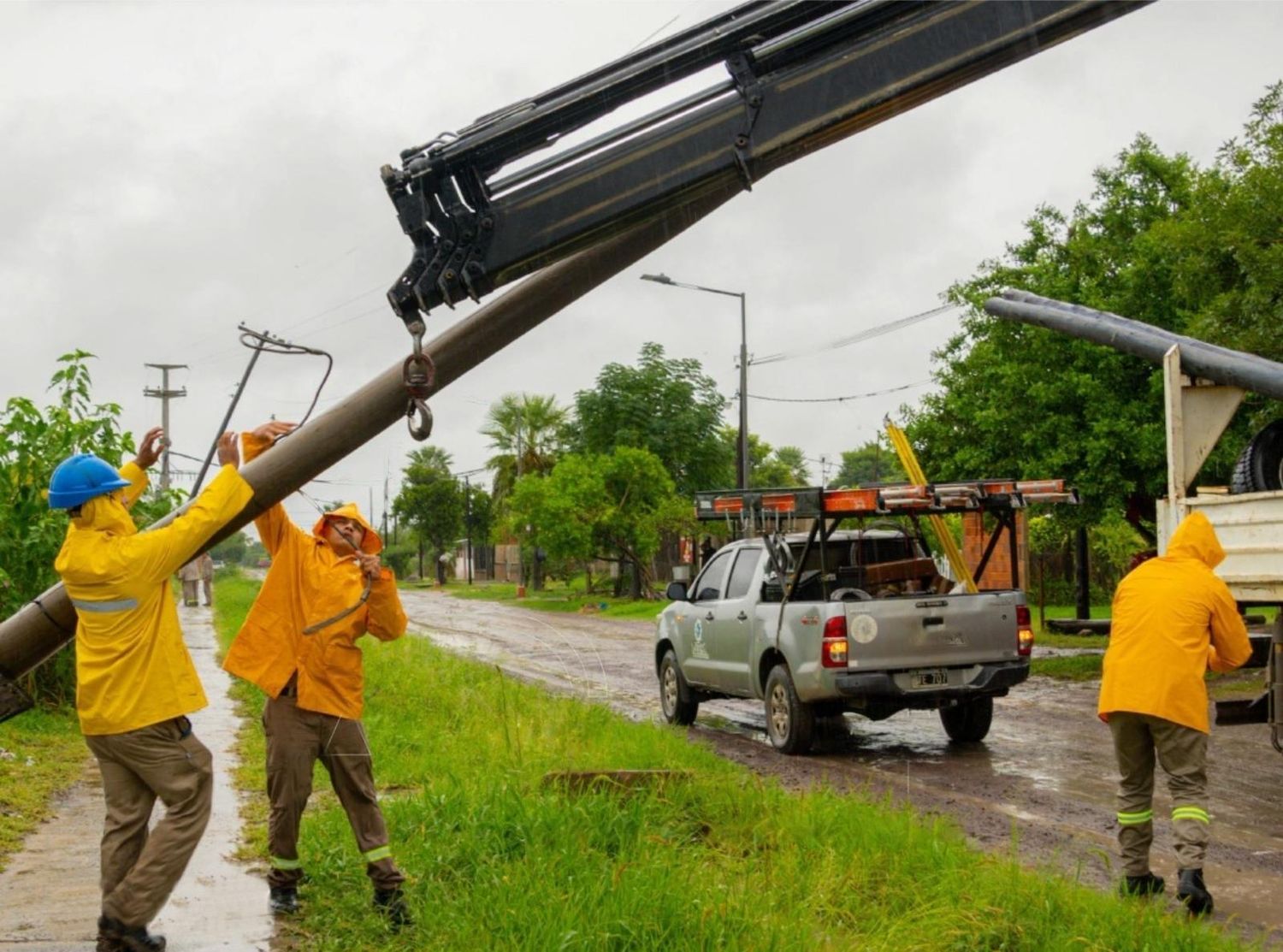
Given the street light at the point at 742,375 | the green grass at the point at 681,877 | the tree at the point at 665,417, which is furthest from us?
the tree at the point at 665,417

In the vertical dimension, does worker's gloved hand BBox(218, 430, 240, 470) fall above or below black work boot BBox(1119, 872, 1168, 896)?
above

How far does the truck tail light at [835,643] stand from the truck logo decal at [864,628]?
2.8 inches

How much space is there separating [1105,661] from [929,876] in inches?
61.4

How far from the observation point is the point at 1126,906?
550 cm

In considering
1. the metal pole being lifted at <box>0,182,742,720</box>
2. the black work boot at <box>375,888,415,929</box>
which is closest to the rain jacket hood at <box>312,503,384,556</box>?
the metal pole being lifted at <box>0,182,742,720</box>

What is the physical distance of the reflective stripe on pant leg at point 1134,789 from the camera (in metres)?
6.34

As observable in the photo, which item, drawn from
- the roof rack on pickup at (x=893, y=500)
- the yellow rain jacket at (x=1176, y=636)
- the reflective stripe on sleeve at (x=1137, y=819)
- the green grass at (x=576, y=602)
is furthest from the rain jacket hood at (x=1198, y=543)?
the green grass at (x=576, y=602)

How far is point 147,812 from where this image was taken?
17.6ft

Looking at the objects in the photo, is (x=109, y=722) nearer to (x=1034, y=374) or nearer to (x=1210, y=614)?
(x=1210, y=614)

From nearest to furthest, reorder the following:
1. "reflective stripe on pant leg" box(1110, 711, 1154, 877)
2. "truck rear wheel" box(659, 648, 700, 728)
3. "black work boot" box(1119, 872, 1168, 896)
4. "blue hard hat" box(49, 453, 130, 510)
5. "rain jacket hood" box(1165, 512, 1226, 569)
Result: 1. "blue hard hat" box(49, 453, 130, 510)
2. "black work boot" box(1119, 872, 1168, 896)
3. "reflective stripe on pant leg" box(1110, 711, 1154, 877)
4. "rain jacket hood" box(1165, 512, 1226, 569)
5. "truck rear wheel" box(659, 648, 700, 728)

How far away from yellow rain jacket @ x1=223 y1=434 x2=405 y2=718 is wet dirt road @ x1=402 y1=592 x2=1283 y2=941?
3.13m

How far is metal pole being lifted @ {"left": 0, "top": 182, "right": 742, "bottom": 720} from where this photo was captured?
5.07 metres

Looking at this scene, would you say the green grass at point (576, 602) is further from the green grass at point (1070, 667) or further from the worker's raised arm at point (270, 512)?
the worker's raised arm at point (270, 512)

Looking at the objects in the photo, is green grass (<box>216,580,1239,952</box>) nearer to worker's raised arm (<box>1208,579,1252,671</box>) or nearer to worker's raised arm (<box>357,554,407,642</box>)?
worker's raised arm (<box>357,554,407,642</box>)
